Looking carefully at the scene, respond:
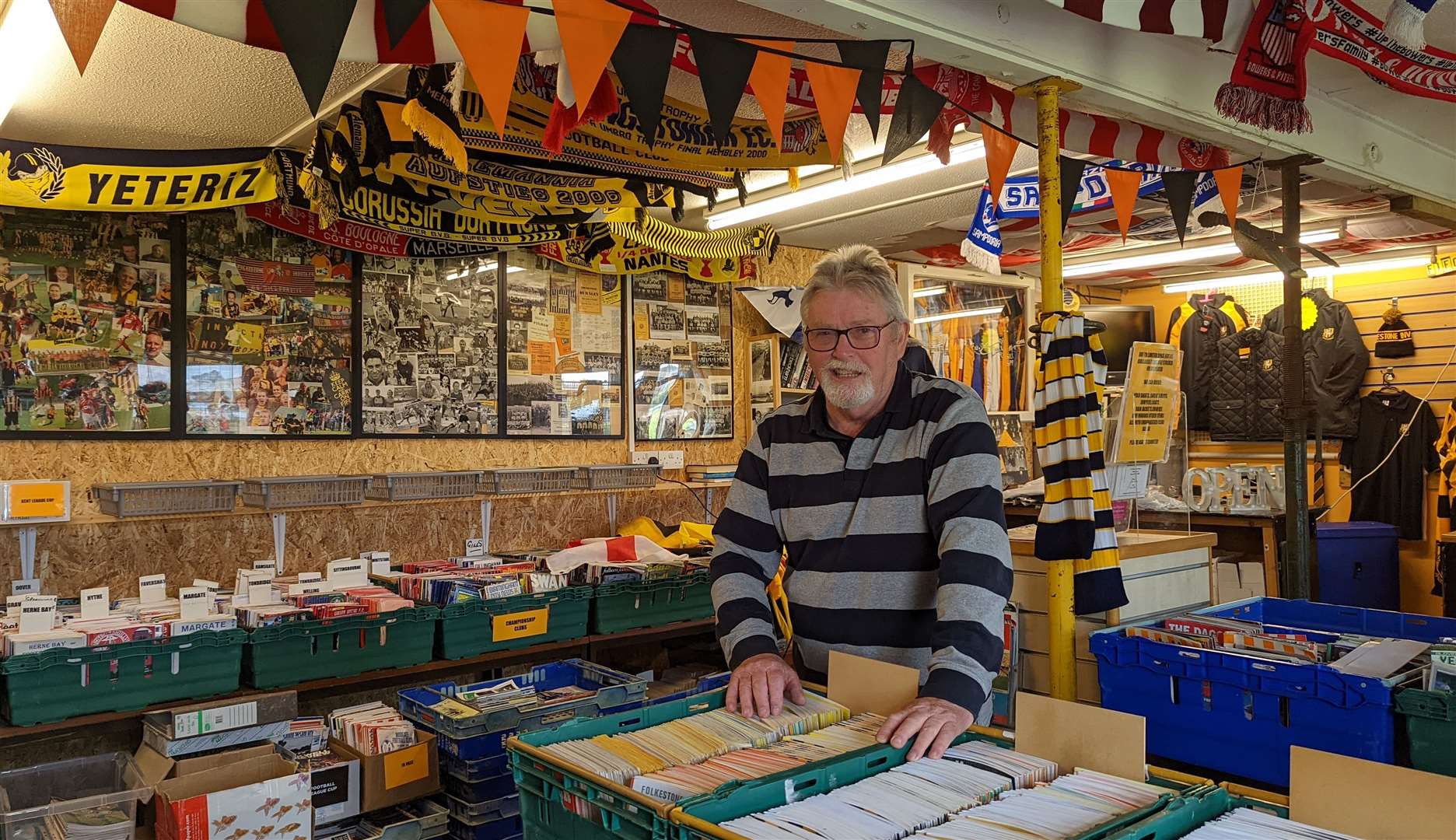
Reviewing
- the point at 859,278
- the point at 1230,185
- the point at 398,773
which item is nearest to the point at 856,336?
the point at 859,278

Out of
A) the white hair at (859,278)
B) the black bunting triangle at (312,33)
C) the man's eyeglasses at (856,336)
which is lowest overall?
the man's eyeglasses at (856,336)

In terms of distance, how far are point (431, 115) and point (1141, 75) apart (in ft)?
8.90

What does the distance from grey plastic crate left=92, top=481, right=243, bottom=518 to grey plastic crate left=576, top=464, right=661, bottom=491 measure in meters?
1.89

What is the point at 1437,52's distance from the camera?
3896mm

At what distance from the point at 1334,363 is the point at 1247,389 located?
0.74m

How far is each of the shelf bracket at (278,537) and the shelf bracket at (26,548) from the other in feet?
3.20

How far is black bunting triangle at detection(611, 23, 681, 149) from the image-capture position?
2539 millimetres

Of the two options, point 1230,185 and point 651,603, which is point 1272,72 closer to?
point 1230,185

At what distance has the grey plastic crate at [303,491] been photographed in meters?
4.62

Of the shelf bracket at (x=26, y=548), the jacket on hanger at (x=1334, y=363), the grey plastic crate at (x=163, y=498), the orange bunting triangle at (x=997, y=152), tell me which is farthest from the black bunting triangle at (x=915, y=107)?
the jacket on hanger at (x=1334, y=363)

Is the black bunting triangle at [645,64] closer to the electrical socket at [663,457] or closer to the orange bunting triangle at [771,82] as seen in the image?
the orange bunting triangle at [771,82]

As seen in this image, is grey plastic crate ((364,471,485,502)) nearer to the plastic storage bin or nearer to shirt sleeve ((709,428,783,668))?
shirt sleeve ((709,428,783,668))

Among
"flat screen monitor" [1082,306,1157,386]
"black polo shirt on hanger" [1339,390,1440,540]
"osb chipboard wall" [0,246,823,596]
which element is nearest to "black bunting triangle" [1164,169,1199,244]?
"osb chipboard wall" [0,246,823,596]

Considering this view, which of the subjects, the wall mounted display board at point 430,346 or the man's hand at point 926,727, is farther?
the wall mounted display board at point 430,346
